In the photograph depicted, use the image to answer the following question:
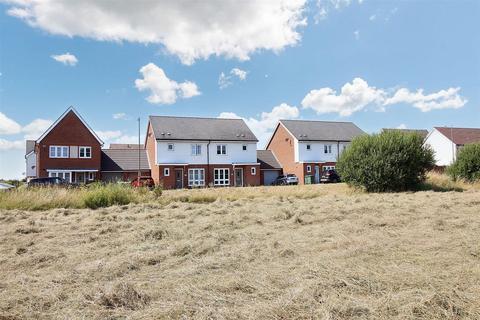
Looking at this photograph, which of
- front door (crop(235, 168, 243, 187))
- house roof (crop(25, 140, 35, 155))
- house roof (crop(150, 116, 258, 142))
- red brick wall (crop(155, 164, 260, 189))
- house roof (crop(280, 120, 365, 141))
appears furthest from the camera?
house roof (crop(25, 140, 35, 155))

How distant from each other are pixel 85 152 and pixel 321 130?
2809cm

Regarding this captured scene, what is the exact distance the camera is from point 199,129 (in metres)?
41.3

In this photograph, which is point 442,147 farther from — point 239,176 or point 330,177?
point 239,176

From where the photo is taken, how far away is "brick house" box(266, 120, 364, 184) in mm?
42781

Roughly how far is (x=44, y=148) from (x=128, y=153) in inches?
361

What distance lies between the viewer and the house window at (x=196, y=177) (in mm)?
38719

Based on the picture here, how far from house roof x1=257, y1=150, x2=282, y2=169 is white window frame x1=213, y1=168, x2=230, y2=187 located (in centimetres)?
556

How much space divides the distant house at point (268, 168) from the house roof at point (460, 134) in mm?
25194

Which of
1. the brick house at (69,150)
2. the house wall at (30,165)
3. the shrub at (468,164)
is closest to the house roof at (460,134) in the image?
the shrub at (468,164)

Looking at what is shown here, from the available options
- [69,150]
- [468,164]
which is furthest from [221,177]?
[468,164]

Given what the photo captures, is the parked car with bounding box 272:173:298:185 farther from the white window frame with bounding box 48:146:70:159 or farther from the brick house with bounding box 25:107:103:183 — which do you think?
the white window frame with bounding box 48:146:70:159

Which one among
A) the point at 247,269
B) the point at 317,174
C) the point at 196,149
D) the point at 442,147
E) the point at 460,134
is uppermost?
the point at 460,134

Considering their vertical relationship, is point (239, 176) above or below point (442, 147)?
below

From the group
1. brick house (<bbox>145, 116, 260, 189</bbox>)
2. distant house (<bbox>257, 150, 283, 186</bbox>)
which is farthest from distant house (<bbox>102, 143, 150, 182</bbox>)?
distant house (<bbox>257, 150, 283, 186</bbox>)
